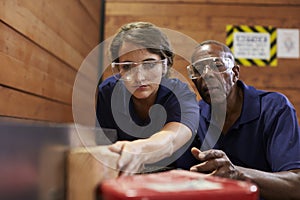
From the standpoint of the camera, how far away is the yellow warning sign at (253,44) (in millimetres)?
3012

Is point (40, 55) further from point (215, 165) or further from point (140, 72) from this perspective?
point (215, 165)

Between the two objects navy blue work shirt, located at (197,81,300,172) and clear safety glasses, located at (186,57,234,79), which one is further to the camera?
clear safety glasses, located at (186,57,234,79)

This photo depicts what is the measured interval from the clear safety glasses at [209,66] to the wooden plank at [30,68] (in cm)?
66

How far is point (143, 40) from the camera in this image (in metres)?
1.09

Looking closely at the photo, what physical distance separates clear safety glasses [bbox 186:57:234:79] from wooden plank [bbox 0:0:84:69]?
683mm

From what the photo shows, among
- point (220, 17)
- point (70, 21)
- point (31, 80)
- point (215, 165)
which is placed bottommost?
point (215, 165)

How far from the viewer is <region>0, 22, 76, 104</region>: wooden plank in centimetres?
134

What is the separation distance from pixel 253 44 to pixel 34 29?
1.93 metres

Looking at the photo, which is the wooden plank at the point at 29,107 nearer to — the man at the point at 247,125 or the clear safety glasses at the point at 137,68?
the clear safety glasses at the point at 137,68

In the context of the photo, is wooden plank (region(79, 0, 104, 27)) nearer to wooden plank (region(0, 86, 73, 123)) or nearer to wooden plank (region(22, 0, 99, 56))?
wooden plank (region(22, 0, 99, 56))

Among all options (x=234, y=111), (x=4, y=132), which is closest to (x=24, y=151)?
(x=4, y=132)

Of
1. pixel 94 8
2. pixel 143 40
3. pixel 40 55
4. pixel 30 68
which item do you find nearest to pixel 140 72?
pixel 143 40

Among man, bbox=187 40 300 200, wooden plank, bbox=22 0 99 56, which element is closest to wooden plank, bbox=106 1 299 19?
wooden plank, bbox=22 0 99 56

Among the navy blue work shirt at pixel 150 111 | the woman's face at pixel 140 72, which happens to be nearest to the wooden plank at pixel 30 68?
the navy blue work shirt at pixel 150 111
